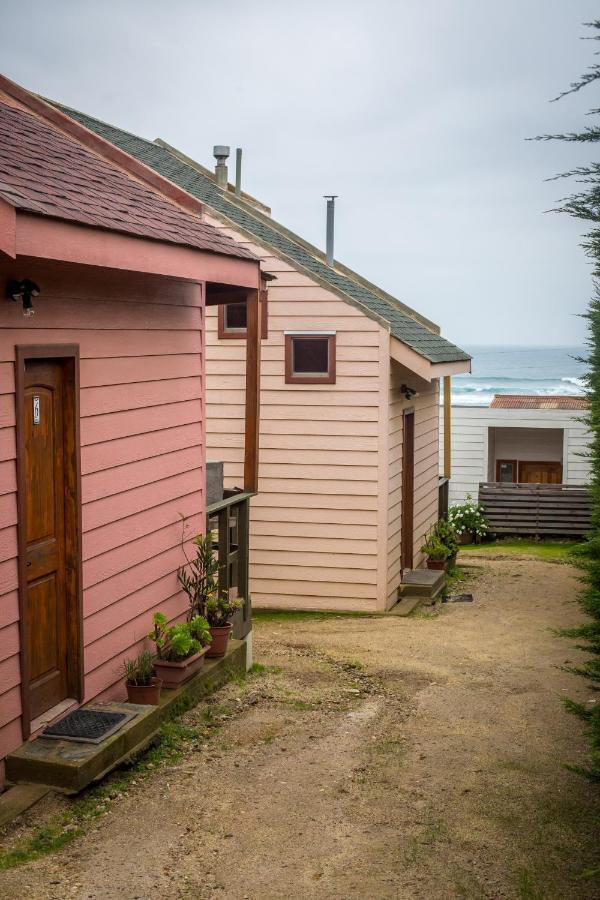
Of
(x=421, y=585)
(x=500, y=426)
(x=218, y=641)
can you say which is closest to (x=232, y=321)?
(x=421, y=585)

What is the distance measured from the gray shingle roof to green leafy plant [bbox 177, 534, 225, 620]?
15.4 feet

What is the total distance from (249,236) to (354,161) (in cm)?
10100

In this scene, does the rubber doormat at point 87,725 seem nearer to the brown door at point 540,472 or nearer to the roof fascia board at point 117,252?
the roof fascia board at point 117,252

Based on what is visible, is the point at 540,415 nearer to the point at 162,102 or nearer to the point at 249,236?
the point at 249,236

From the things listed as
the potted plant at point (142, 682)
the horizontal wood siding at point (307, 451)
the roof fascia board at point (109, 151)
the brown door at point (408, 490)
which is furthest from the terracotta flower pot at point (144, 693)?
the brown door at point (408, 490)

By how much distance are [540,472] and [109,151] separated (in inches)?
931

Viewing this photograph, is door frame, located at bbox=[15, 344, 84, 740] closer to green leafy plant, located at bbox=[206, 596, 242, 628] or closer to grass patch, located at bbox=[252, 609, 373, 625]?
green leafy plant, located at bbox=[206, 596, 242, 628]

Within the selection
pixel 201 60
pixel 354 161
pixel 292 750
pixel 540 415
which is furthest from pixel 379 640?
pixel 354 161

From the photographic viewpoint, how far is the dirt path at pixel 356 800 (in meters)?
4.57

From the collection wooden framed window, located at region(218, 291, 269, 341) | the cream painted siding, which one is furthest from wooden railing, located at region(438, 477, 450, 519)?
the cream painted siding

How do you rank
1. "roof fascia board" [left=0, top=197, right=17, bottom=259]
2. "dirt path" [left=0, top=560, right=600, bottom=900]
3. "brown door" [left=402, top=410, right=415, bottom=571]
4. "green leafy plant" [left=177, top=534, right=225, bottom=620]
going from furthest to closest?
"brown door" [left=402, top=410, right=415, bottom=571] → "green leafy plant" [left=177, top=534, right=225, bottom=620] → "dirt path" [left=0, top=560, right=600, bottom=900] → "roof fascia board" [left=0, top=197, right=17, bottom=259]

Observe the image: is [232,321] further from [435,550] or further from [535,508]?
[535,508]

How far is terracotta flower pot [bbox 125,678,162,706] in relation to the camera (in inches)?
249

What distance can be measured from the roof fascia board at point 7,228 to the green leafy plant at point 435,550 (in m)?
10.4
